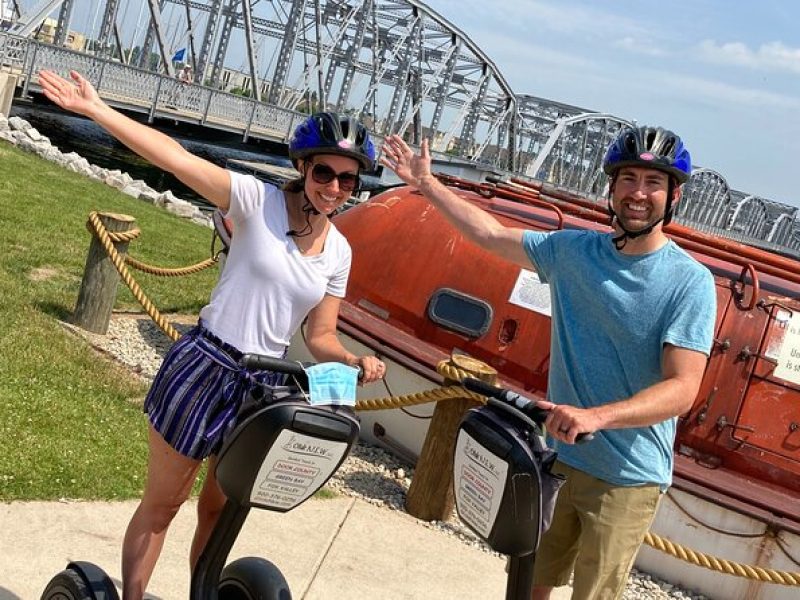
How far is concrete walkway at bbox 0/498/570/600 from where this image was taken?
4.30 metres

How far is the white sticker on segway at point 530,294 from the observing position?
22.6 ft

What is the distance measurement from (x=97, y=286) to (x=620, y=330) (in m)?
5.76

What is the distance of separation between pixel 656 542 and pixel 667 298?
2.32 m

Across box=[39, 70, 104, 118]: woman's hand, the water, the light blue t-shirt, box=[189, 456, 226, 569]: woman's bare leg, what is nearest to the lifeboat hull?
the light blue t-shirt

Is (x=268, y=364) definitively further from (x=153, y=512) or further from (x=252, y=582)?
(x=252, y=582)

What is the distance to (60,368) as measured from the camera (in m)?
6.62

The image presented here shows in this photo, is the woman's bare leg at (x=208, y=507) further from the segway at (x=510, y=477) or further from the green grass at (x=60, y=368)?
the green grass at (x=60, y=368)

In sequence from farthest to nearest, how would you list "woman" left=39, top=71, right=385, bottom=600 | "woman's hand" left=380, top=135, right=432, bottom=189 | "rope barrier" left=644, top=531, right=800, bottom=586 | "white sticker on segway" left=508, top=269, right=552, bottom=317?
"white sticker on segway" left=508, top=269, right=552, bottom=317
"rope barrier" left=644, top=531, right=800, bottom=586
"woman's hand" left=380, top=135, right=432, bottom=189
"woman" left=39, top=71, right=385, bottom=600

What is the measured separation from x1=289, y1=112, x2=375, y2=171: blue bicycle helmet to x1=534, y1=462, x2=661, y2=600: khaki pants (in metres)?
1.27

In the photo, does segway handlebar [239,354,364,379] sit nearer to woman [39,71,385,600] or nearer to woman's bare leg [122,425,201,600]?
woman [39,71,385,600]

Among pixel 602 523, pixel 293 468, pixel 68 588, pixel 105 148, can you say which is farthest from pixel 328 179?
pixel 105 148

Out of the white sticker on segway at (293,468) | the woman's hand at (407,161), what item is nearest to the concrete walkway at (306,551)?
the white sticker on segway at (293,468)

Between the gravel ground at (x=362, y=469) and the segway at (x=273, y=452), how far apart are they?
316cm

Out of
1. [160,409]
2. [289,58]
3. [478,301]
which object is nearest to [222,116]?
[289,58]
